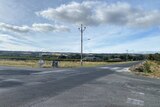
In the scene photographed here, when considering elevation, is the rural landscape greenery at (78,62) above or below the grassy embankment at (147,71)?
above

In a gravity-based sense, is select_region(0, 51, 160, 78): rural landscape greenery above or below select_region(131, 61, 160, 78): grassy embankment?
above

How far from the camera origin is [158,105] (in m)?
11.4

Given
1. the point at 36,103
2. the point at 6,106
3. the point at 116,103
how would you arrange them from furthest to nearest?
1. the point at 116,103
2. the point at 36,103
3. the point at 6,106

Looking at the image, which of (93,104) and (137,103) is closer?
(93,104)

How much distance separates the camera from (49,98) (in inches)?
462

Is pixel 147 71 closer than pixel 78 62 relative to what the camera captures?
Yes

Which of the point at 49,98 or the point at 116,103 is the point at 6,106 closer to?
the point at 49,98

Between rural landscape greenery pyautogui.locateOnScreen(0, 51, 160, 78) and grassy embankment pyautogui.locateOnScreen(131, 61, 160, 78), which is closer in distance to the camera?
grassy embankment pyautogui.locateOnScreen(131, 61, 160, 78)

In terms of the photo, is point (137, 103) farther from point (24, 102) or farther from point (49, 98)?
point (24, 102)

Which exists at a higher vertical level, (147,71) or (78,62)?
(78,62)

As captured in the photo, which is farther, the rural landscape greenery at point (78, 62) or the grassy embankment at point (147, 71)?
the rural landscape greenery at point (78, 62)

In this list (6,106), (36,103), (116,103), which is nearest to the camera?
(6,106)

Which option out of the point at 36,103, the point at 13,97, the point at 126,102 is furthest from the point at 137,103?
the point at 13,97

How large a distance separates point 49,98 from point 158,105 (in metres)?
4.17
